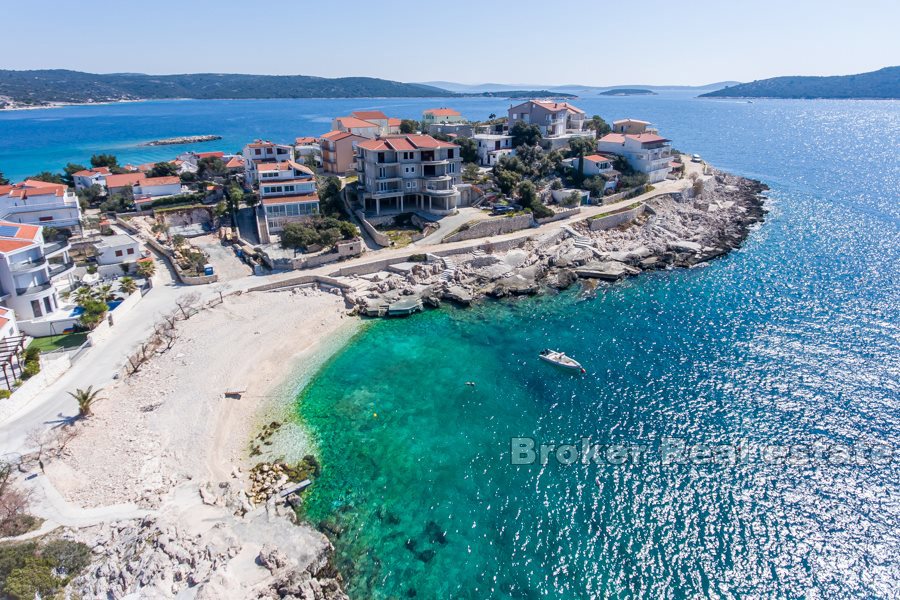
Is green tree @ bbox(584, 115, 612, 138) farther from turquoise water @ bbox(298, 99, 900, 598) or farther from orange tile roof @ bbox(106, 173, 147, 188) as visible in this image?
orange tile roof @ bbox(106, 173, 147, 188)

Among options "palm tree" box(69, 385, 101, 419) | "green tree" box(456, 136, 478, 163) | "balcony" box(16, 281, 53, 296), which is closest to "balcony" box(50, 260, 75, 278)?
"balcony" box(16, 281, 53, 296)

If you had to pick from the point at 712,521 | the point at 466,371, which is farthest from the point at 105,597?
the point at 712,521

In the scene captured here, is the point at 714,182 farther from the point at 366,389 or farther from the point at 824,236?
the point at 366,389

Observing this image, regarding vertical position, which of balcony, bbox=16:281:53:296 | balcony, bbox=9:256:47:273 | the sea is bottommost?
the sea

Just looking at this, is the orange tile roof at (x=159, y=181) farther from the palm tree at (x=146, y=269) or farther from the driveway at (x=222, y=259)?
the palm tree at (x=146, y=269)

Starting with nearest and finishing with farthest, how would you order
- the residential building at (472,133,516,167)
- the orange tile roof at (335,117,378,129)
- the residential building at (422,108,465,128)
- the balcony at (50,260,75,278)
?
the balcony at (50,260,75,278) < the residential building at (472,133,516,167) < the orange tile roof at (335,117,378,129) < the residential building at (422,108,465,128)

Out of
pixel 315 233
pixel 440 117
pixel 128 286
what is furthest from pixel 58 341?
pixel 440 117

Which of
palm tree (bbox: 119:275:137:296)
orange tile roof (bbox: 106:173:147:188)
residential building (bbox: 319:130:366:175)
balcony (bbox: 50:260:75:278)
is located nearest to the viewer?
balcony (bbox: 50:260:75:278)
